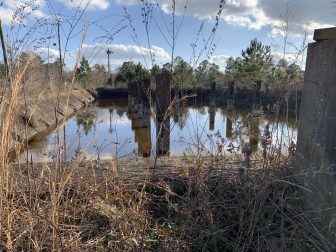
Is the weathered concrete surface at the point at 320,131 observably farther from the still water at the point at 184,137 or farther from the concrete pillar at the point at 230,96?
the concrete pillar at the point at 230,96

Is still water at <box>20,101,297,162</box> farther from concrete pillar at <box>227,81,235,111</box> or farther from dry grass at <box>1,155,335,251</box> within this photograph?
concrete pillar at <box>227,81,235,111</box>

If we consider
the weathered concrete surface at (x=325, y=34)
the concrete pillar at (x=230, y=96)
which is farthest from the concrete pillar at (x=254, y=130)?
the concrete pillar at (x=230, y=96)

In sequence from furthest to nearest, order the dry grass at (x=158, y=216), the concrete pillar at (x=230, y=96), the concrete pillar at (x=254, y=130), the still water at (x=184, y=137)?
1. the concrete pillar at (x=230, y=96)
2. the concrete pillar at (x=254, y=130)
3. the still water at (x=184, y=137)
4. the dry grass at (x=158, y=216)

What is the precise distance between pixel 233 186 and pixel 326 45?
1261 mm

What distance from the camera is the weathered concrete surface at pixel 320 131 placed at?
7.46 ft

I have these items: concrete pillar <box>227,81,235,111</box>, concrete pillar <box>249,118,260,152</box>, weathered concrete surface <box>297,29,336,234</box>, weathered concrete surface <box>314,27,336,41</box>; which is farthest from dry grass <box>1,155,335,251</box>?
concrete pillar <box>227,81,235,111</box>

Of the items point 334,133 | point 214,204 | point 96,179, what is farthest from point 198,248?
point 334,133

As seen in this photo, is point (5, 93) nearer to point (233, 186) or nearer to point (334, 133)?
point (233, 186)

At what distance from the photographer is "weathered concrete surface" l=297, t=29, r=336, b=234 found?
2.27 metres

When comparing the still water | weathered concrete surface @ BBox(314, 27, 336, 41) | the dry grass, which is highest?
weathered concrete surface @ BBox(314, 27, 336, 41)

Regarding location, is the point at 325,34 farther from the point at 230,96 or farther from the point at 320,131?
the point at 230,96

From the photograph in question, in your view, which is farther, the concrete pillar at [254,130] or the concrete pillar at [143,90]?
the concrete pillar at [254,130]

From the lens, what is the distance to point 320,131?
2416mm

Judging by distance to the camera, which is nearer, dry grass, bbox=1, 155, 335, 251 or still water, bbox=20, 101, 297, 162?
dry grass, bbox=1, 155, 335, 251
